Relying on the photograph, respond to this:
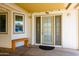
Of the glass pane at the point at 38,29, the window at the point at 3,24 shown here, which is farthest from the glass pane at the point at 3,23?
the glass pane at the point at 38,29

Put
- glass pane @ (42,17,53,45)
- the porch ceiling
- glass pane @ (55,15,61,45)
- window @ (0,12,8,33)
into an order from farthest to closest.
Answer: window @ (0,12,8,33) < glass pane @ (42,17,53,45) < glass pane @ (55,15,61,45) < the porch ceiling

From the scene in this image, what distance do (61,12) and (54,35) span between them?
1.03 metres

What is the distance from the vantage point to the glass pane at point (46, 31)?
5.32m

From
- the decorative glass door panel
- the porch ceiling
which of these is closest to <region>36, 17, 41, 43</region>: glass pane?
the decorative glass door panel

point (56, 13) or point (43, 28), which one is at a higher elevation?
point (56, 13)

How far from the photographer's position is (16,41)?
5188 millimetres

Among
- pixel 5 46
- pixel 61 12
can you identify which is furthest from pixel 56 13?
pixel 5 46

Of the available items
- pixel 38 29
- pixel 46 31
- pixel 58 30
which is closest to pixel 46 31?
pixel 46 31

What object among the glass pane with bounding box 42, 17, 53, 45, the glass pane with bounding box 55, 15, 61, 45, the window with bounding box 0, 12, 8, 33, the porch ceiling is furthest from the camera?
the window with bounding box 0, 12, 8, 33

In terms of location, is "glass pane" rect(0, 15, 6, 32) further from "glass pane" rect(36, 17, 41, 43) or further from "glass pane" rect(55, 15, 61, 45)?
"glass pane" rect(55, 15, 61, 45)

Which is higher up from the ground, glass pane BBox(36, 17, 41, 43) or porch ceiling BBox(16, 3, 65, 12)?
porch ceiling BBox(16, 3, 65, 12)

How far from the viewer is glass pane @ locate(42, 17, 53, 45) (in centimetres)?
532

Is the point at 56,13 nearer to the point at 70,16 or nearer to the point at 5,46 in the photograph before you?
the point at 70,16

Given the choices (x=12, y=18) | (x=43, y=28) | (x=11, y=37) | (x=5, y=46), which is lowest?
(x=5, y=46)
